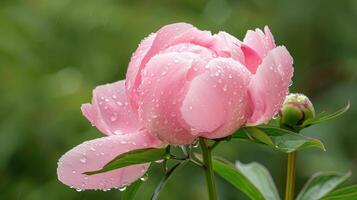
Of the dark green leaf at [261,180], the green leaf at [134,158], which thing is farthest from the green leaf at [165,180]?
the dark green leaf at [261,180]

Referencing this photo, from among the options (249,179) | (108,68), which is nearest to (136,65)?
(249,179)

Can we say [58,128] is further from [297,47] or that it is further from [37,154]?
[297,47]

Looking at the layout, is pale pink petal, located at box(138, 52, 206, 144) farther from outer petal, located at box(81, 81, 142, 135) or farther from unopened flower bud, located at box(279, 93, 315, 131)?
unopened flower bud, located at box(279, 93, 315, 131)

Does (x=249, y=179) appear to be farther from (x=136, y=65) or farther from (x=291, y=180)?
(x=136, y=65)

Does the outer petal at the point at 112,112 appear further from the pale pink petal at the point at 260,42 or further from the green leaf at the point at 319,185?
the green leaf at the point at 319,185

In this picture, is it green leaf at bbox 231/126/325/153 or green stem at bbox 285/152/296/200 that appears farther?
green stem at bbox 285/152/296/200

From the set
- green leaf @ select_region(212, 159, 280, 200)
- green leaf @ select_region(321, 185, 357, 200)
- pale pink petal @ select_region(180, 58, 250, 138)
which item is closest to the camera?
pale pink petal @ select_region(180, 58, 250, 138)

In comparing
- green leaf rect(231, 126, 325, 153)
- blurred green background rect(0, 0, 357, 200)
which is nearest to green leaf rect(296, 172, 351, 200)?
green leaf rect(231, 126, 325, 153)

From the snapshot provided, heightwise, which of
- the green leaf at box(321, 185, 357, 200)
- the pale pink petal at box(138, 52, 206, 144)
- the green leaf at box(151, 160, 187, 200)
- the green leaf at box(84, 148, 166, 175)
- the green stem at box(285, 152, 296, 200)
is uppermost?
the pale pink petal at box(138, 52, 206, 144)
